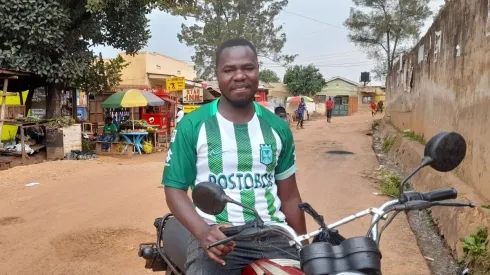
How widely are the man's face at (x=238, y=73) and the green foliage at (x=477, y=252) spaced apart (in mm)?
2930

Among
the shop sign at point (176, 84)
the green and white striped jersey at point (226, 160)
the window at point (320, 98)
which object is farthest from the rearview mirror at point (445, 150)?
the window at point (320, 98)

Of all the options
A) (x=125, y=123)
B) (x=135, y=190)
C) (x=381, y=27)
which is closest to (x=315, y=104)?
(x=381, y=27)

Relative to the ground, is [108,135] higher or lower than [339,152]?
higher

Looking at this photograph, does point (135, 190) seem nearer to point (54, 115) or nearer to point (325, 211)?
point (325, 211)

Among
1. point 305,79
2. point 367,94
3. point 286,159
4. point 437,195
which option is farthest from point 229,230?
point 367,94

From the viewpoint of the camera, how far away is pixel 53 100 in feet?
48.3

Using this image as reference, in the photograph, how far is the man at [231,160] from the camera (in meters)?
2.11

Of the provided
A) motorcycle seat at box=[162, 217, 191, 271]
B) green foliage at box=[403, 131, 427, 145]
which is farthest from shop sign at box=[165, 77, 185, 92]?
motorcycle seat at box=[162, 217, 191, 271]

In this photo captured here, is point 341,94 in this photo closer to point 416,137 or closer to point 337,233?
point 416,137

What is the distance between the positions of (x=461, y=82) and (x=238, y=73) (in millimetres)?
5961

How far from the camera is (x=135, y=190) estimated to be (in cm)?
852

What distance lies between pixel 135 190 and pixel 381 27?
31528 mm

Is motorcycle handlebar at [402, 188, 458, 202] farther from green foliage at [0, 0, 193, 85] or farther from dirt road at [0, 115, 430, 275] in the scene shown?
green foliage at [0, 0, 193, 85]

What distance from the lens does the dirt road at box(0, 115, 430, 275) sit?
15.8 ft
